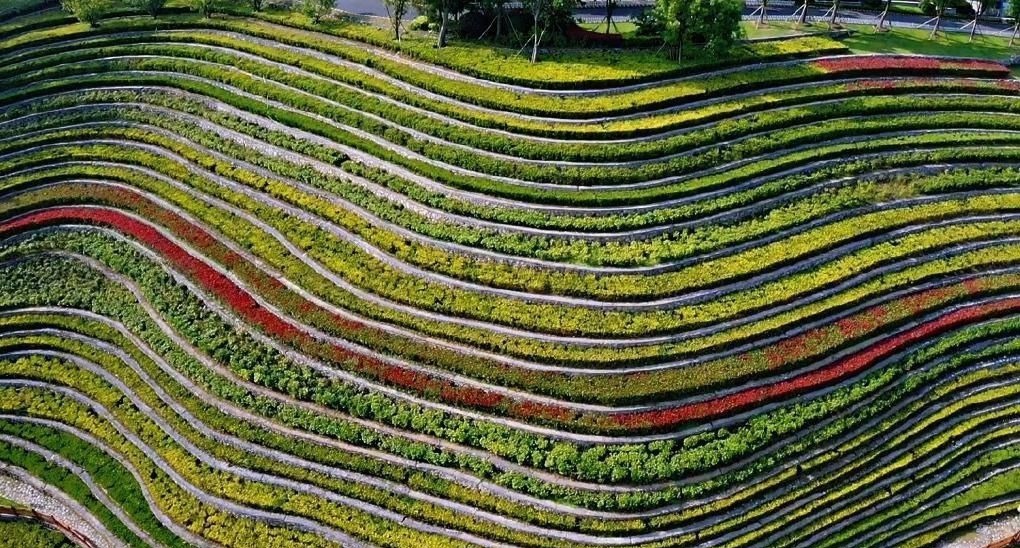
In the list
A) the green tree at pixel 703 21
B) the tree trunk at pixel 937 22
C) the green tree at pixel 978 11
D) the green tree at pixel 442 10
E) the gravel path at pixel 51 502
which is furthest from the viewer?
the green tree at pixel 978 11

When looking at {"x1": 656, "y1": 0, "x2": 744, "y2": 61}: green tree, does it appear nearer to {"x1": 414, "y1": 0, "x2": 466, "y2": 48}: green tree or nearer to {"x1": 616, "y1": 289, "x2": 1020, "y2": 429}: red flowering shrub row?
{"x1": 414, "y1": 0, "x2": 466, "y2": 48}: green tree

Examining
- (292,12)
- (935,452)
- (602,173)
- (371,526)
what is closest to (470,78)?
(602,173)

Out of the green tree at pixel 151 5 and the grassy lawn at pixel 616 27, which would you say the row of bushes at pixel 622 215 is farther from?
the grassy lawn at pixel 616 27

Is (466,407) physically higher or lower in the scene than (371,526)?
higher

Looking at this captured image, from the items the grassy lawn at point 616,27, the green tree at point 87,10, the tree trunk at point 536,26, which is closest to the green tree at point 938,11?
the grassy lawn at point 616,27

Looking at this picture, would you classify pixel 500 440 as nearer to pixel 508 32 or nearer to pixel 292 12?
pixel 508 32

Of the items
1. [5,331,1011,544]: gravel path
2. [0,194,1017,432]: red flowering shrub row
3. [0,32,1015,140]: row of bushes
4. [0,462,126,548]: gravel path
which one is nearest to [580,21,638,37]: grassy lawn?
[0,32,1015,140]: row of bushes
